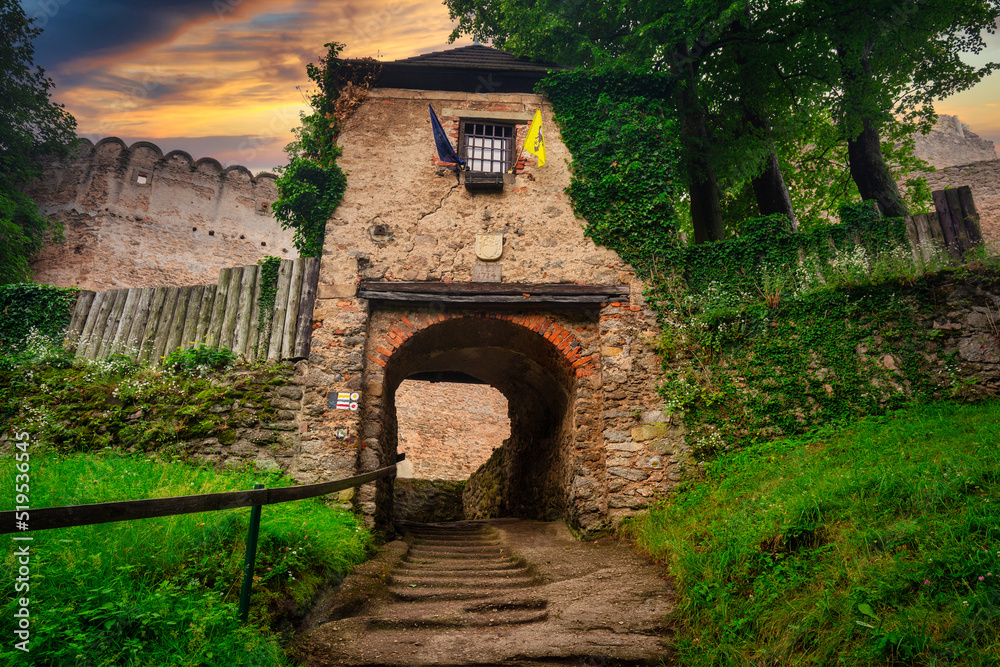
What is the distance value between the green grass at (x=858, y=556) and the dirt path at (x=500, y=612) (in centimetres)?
38

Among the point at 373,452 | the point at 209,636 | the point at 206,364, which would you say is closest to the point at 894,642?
the point at 209,636

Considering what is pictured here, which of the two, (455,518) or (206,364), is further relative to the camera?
(455,518)

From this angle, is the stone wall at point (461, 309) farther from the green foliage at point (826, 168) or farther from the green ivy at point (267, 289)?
the green foliage at point (826, 168)

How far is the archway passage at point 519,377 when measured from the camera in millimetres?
7152

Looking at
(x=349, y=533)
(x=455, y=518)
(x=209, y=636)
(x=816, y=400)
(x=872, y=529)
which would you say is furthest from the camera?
(x=455, y=518)

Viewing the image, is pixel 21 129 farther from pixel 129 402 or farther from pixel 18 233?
pixel 129 402

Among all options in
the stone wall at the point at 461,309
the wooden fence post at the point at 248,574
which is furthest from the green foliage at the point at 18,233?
the wooden fence post at the point at 248,574

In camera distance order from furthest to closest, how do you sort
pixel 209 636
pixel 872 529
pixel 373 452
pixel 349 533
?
pixel 373 452, pixel 349 533, pixel 872 529, pixel 209 636

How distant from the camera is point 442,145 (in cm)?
756

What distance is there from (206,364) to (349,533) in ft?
10.4

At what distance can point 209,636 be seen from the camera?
2.96m

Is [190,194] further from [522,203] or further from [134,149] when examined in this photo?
[522,203]

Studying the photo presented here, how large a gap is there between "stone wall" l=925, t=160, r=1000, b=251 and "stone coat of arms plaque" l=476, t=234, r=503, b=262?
52.9ft

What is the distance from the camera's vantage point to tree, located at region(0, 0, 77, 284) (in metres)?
12.5
